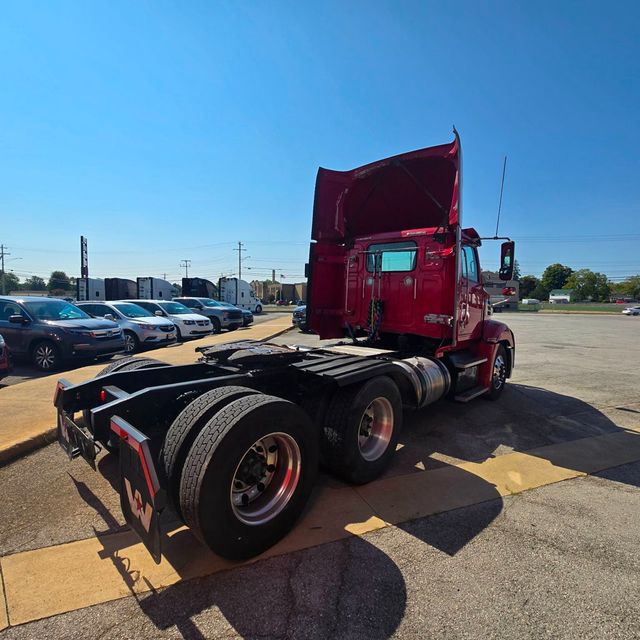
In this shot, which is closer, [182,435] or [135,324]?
[182,435]

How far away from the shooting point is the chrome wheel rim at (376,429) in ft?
12.5

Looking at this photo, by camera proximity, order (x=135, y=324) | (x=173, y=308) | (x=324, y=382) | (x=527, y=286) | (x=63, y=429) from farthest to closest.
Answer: (x=527, y=286) → (x=173, y=308) → (x=135, y=324) → (x=324, y=382) → (x=63, y=429)

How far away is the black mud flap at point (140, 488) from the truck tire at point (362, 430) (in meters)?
1.63

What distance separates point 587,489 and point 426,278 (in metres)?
2.98

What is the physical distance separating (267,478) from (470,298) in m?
4.39

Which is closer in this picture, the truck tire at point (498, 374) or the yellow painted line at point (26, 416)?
the yellow painted line at point (26, 416)

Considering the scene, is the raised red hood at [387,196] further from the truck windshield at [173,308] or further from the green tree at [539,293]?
the green tree at [539,293]

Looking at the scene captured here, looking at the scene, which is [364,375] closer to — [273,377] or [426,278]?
[273,377]

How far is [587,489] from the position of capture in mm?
3713

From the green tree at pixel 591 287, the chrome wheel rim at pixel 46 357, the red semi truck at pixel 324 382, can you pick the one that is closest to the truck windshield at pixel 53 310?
the chrome wheel rim at pixel 46 357

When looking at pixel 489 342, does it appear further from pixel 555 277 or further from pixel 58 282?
pixel 555 277

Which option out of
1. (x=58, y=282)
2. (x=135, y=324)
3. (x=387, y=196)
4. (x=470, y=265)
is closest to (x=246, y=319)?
(x=135, y=324)

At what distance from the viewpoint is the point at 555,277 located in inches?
4815

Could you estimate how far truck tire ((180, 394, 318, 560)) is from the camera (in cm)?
234
